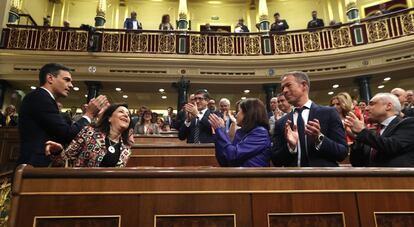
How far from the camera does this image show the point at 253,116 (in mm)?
2162

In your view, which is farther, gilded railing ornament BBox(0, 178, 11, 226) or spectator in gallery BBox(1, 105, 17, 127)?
spectator in gallery BBox(1, 105, 17, 127)

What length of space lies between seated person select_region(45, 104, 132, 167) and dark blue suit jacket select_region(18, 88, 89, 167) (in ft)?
0.34

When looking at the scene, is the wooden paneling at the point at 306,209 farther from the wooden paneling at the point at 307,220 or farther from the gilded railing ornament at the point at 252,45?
the gilded railing ornament at the point at 252,45

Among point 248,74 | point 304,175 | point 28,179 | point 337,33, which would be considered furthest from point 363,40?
point 28,179

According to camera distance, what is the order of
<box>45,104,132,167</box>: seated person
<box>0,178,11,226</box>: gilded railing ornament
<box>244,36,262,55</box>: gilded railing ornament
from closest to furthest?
<box>45,104,132,167</box>: seated person → <box>0,178,11,226</box>: gilded railing ornament → <box>244,36,262,55</box>: gilded railing ornament

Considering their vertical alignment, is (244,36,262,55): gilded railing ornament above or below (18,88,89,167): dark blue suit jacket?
above

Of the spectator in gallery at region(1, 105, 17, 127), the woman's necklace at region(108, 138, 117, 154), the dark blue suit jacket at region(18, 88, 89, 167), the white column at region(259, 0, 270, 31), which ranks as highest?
the white column at region(259, 0, 270, 31)

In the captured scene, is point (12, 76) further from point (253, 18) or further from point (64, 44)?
point (253, 18)

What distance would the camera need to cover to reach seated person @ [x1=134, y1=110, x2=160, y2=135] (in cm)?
554

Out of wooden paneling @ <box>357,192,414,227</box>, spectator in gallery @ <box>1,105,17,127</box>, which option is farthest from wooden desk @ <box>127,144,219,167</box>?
spectator in gallery @ <box>1,105,17,127</box>

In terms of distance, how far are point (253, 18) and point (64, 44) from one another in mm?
6543

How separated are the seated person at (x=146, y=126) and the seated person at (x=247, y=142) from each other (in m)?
3.52

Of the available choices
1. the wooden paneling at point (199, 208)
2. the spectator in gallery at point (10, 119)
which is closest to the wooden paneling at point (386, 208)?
the wooden paneling at point (199, 208)

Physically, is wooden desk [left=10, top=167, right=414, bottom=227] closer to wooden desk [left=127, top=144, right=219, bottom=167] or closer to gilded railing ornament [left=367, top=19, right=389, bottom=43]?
wooden desk [left=127, top=144, right=219, bottom=167]
